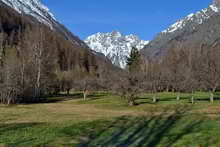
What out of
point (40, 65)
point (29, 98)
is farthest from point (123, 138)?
point (40, 65)

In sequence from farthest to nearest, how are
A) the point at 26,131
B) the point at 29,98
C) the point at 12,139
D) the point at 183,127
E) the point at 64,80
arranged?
the point at 64,80 → the point at 29,98 → the point at 183,127 → the point at 26,131 → the point at 12,139

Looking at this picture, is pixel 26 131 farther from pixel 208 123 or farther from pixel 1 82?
pixel 1 82

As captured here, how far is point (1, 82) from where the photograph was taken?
213ft

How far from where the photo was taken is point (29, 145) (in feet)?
64.2

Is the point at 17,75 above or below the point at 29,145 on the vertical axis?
above

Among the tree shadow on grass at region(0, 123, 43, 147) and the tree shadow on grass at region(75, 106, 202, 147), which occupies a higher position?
the tree shadow on grass at region(0, 123, 43, 147)

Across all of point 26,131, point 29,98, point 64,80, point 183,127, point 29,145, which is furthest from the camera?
point 64,80

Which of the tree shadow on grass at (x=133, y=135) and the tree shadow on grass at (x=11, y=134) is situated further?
the tree shadow on grass at (x=133, y=135)

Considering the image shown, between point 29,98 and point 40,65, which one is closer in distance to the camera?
point 29,98

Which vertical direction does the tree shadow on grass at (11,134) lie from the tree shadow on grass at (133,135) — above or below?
above

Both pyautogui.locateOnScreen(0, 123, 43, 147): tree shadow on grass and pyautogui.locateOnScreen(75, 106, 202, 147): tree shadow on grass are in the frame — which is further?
pyautogui.locateOnScreen(75, 106, 202, 147): tree shadow on grass

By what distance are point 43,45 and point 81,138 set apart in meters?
63.3

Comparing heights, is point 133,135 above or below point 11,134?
below

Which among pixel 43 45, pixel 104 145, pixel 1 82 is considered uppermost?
pixel 43 45
